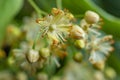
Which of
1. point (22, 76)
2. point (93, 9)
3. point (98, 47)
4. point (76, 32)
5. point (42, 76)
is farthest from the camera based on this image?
point (22, 76)

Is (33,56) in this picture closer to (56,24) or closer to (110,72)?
(56,24)

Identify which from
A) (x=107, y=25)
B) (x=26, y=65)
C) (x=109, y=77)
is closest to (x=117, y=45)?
(x=109, y=77)

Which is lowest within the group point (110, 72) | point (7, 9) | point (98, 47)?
point (110, 72)

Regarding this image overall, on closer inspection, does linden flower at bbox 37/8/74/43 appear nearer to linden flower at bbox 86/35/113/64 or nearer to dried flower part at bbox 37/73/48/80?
linden flower at bbox 86/35/113/64

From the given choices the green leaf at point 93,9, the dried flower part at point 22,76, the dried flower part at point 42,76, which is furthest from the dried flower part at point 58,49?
the dried flower part at point 22,76

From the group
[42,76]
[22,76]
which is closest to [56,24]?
[42,76]

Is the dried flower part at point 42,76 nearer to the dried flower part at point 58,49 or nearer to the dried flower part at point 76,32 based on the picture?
the dried flower part at point 58,49

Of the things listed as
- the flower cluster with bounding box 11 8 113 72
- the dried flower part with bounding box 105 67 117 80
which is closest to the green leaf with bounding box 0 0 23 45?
the flower cluster with bounding box 11 8 113 72
